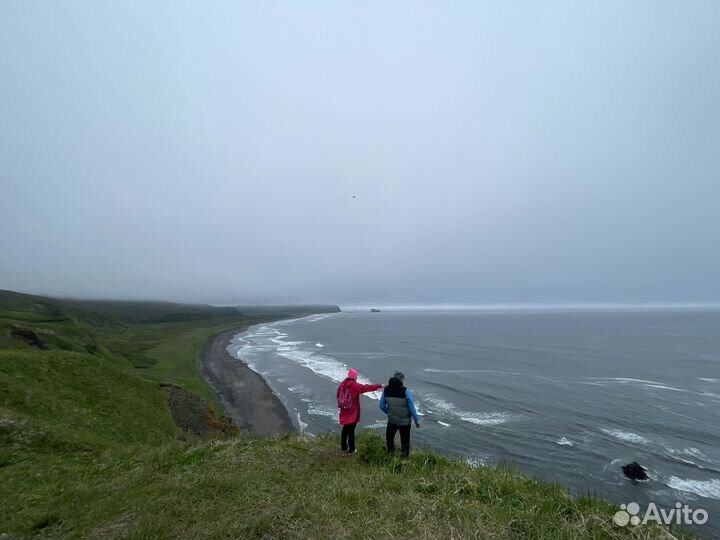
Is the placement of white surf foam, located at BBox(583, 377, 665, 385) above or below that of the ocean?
above

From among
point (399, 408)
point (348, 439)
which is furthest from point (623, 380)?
point (399, 408)

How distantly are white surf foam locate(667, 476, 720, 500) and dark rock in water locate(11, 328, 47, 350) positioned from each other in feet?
145

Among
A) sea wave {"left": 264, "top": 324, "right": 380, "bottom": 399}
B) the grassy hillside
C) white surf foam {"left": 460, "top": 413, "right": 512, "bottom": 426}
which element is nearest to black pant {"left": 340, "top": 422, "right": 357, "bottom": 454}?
the grassy hillside

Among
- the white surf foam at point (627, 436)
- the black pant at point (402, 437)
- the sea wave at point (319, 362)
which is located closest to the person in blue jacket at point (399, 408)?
the black pant at point (402, 437)

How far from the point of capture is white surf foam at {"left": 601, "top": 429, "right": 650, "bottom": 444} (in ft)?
75.6

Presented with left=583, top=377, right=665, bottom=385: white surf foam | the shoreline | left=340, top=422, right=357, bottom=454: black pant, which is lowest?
the shoreline

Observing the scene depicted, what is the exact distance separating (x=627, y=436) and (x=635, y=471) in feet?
21.0

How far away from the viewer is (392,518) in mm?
5887

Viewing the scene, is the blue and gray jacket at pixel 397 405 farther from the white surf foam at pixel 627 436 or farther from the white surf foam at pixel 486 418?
the white surf foam at pixel 627 436

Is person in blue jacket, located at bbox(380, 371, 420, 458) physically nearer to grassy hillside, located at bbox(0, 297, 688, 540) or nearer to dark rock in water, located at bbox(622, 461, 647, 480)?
grassy hillside, located at bbox(0, 297, 688, 540)

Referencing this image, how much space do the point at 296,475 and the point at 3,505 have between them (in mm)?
5507

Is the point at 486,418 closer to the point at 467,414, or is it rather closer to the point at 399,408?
the point at 467,414

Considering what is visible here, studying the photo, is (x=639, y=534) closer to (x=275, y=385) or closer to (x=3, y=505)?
(x=3, y=505)

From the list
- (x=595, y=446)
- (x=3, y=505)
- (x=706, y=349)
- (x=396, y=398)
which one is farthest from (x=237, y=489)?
(x=706, y=349)
